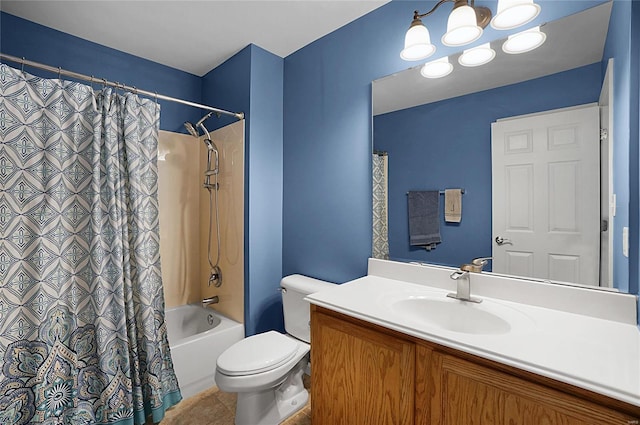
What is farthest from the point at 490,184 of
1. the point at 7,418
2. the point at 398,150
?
the point at 7,418

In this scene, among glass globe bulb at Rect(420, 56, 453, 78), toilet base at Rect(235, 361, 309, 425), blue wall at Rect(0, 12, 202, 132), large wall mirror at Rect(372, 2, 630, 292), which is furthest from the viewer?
blue wall at Rect(0, 12, 202, 132)

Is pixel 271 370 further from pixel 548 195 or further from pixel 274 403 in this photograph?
pixel 548 195

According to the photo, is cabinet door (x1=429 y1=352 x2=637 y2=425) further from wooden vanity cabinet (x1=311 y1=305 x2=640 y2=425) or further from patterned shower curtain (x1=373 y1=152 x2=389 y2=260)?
patterned shower curtain (x1=373 y1=152 x2=389 y2=260)

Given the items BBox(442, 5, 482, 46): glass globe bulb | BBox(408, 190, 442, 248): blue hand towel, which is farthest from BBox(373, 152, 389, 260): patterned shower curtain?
BBox(442, 5, 482, 46): glass globe bulb

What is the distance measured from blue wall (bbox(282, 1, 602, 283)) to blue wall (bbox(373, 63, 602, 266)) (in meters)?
0.19

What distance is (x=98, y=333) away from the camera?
1.53 metres

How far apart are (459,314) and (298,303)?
1039 mm

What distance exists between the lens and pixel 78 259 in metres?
1.56

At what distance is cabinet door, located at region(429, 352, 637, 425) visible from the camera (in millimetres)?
761

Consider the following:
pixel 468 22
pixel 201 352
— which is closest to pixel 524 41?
pixel 468 22

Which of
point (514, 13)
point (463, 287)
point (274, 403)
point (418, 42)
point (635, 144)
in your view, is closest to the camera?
point (635, 144)

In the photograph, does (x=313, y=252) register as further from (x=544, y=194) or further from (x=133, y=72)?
(x=133, y=72)

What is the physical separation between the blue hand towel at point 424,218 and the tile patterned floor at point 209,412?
1.22 m

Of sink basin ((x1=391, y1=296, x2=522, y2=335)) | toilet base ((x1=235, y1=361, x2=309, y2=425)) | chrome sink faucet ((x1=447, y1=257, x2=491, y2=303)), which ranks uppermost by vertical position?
chrome sink faucet ((x1=447, y1=257, x2=491, y2=303))
